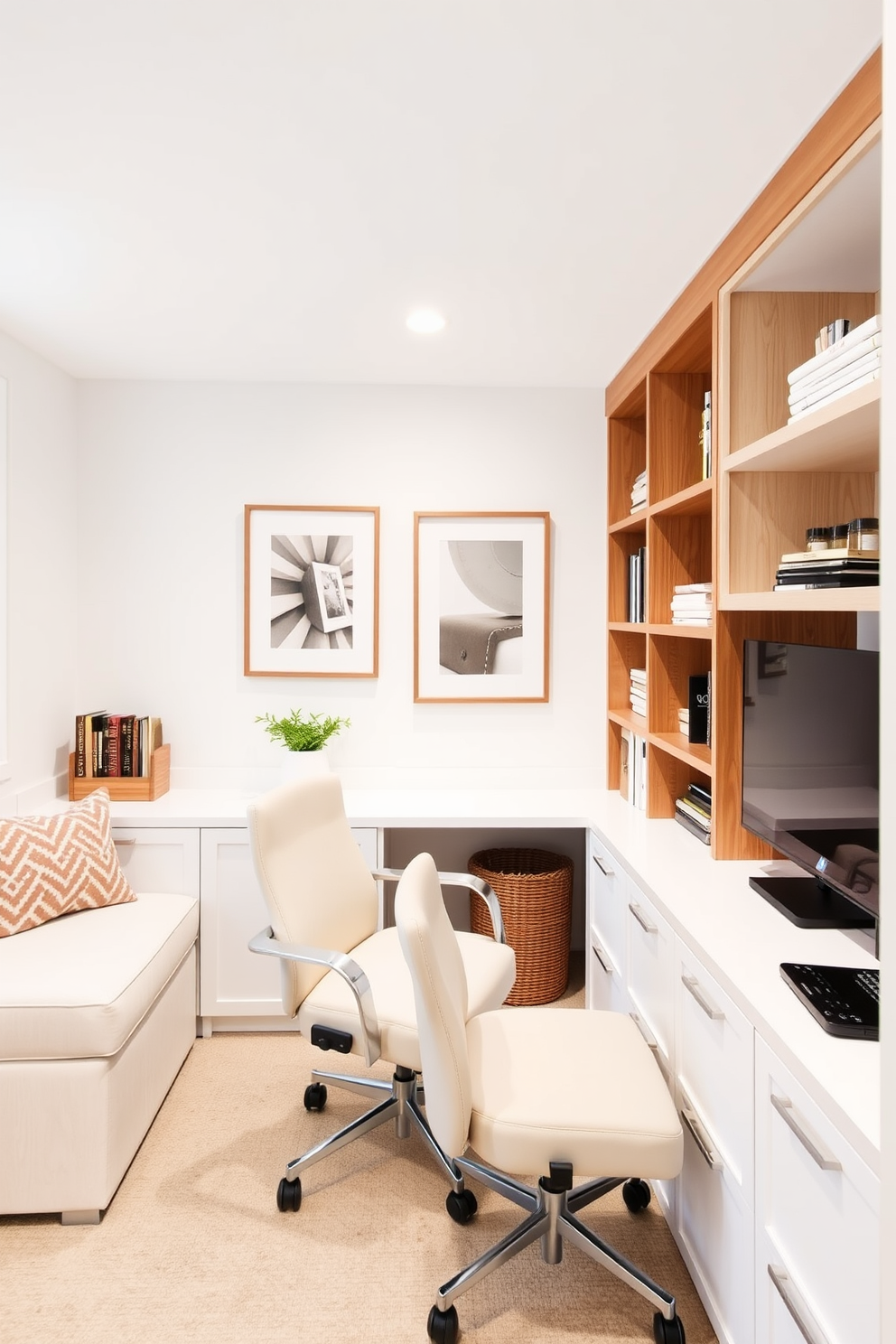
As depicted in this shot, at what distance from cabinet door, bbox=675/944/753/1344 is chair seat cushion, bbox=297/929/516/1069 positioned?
22.1 inches

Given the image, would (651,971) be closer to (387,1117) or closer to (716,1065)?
Answer: (716,1065)

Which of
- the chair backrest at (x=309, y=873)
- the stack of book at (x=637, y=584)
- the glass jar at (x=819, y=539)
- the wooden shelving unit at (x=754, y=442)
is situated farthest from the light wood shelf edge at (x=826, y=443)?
the chair backrest at (x=309, y=873)

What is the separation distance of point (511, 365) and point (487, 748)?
5.23 feet

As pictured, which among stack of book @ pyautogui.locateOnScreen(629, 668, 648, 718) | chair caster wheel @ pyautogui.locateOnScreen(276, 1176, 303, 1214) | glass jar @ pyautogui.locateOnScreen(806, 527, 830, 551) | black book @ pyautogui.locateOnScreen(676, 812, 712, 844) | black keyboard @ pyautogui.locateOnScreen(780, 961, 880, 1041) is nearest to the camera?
black keyboard @ pyautogui.locateOnScreen(780, 961, 880, 1041)

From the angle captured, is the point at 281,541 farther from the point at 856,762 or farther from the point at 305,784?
the point at 856,762

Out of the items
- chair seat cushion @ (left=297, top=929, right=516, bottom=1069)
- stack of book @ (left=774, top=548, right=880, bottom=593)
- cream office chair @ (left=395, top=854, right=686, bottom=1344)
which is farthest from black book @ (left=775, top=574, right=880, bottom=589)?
chair seat cushion @ (left=297, top=929, right=516, bottom=1069)

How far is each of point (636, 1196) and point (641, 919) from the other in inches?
27.2

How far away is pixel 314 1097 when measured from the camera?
2.54m

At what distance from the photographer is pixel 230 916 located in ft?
9.80

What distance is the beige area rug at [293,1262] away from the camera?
1.75 m

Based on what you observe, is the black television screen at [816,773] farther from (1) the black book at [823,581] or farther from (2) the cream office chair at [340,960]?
(2) the cream office chair at [340,960]

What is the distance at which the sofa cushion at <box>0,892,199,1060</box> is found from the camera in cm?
206

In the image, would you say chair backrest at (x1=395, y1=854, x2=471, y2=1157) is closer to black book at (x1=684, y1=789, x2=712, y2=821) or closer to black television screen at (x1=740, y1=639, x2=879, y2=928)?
black television screen at (x1=740, y1=639, x2=879, y2=928)

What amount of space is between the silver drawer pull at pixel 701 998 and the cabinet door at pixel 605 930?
0.63 metres
